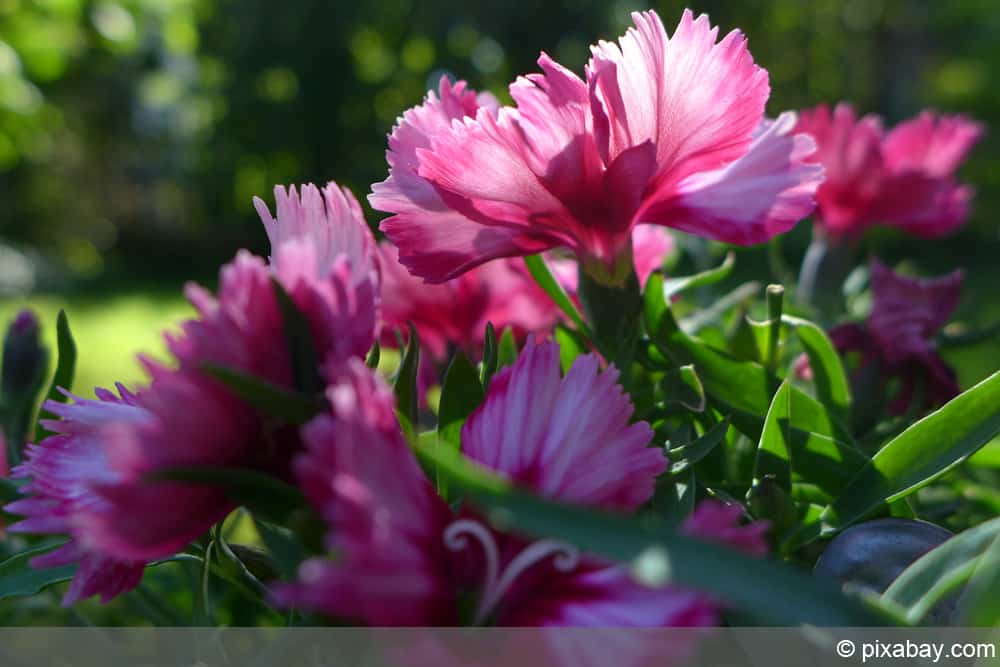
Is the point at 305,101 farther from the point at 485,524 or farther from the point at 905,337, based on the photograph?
the point at 485,524

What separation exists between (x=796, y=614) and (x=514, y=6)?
933 cm

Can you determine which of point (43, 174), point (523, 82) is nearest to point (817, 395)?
point (523, 82)

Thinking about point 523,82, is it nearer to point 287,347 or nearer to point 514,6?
point 287,347

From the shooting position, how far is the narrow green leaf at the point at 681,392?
1.45ft

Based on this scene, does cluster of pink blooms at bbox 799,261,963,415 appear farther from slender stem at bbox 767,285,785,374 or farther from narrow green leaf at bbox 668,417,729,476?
narrow green leaf at bbox 668,417,729,476

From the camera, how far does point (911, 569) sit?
12.1 inches

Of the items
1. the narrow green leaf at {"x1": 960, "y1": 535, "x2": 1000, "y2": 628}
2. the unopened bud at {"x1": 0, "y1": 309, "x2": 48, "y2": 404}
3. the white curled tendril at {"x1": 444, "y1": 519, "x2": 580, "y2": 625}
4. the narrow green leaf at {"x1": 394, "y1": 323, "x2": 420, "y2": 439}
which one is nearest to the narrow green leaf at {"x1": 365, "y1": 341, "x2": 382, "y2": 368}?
the narrow green leaf at {"x1": 394, "y1": 323, "x2": 420, "y2": 439}

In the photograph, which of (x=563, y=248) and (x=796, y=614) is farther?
(x=563, y=248)

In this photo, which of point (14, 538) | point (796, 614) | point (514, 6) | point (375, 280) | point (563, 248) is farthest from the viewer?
point (514, 6)

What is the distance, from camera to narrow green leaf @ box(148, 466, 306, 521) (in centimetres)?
28

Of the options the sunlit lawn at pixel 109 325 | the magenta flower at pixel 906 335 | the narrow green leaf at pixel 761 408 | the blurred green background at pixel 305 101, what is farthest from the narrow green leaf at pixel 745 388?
the blurred green background at pixel 305 101

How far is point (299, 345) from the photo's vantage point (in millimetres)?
304

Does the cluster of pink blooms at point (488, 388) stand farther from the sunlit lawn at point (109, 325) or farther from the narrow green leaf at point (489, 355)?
the sunlit lawn at point (109, 325)

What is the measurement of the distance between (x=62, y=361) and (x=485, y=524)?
1.10ft
